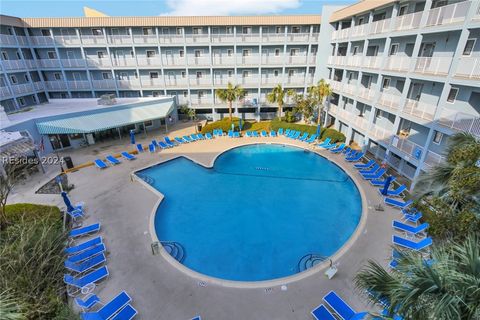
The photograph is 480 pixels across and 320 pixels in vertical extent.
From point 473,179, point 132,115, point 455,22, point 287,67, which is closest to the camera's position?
point 473,179

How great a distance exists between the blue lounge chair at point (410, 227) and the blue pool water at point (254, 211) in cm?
217

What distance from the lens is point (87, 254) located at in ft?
37.3

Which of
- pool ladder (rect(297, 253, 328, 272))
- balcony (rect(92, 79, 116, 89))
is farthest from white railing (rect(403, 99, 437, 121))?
balcony (rect(92, 79, 116, 89))

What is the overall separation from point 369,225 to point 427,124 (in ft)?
24.9

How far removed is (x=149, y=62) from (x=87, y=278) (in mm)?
26835

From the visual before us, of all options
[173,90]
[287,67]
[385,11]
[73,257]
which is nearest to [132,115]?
[173,90]

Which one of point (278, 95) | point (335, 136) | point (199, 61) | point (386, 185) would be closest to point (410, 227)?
point (386, 185)

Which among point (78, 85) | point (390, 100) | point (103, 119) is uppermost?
point (78, 85)

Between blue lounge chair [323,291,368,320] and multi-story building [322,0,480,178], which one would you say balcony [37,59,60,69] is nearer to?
multi-story building [322,0,480,178]

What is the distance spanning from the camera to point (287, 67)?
31406mm

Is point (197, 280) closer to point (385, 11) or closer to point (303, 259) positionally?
point (303, 259)

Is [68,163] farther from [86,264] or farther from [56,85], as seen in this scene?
[56,85]

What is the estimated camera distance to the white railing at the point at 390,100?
18516mm

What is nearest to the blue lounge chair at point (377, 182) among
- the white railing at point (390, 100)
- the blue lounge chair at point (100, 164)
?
the white railing at point (390, 100)
